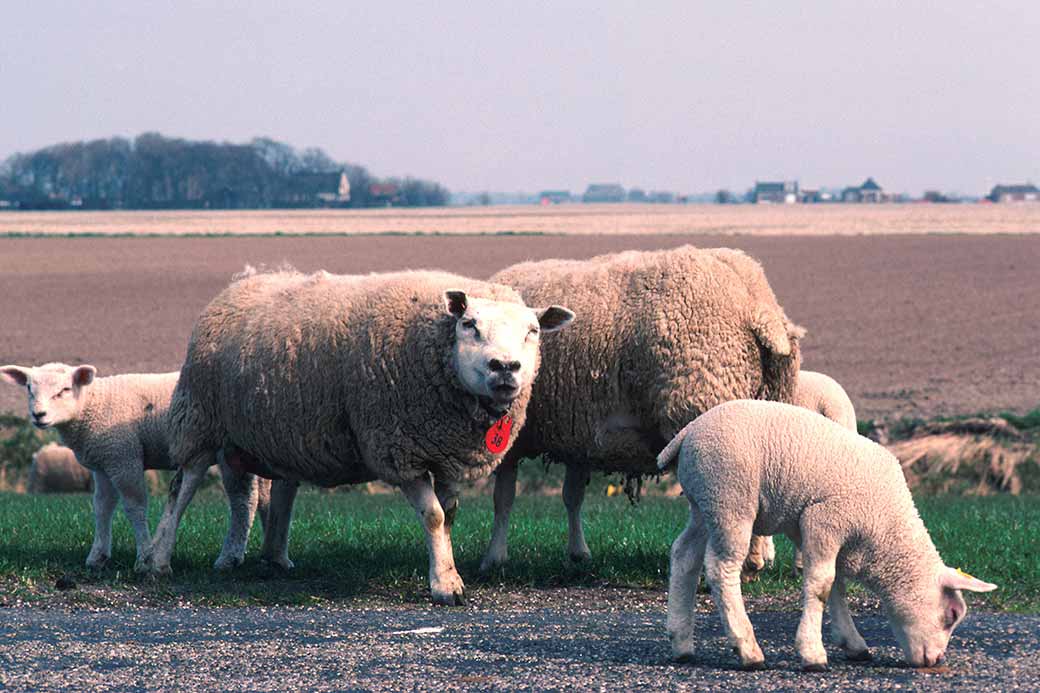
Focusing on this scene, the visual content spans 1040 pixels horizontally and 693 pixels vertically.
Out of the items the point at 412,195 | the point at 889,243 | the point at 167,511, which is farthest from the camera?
the point at 412,195

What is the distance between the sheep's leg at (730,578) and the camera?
742 cm

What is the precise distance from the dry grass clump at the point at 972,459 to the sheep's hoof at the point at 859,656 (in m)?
12.6

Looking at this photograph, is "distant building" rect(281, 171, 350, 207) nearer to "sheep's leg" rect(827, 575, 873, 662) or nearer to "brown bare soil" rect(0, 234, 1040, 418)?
"brown bare soil" rect(0, 234, 1040, 418)

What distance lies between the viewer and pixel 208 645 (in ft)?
26.0

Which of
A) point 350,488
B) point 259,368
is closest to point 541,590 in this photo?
point 259,368

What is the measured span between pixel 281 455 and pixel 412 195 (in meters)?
168

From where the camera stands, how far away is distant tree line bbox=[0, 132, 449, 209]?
15238cm

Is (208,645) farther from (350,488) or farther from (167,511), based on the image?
(350,488)

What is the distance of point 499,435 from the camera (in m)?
9.77

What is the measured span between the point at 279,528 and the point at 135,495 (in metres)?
1.48

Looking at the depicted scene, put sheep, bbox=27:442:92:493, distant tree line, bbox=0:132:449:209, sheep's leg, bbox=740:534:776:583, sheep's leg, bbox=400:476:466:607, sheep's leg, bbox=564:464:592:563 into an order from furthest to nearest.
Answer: distant tree line, bbox=0:132:449:209 < sheep, bbox=27:442:92:493 < sheep's leg, bbox=564:464:592:563 < sheep's leg, bbox=740:534:776:583 < sheep's leg, bbox=400:476:466:607

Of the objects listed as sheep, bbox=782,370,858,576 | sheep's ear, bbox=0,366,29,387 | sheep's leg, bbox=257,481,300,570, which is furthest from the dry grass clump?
sheep's ear, bbox=0,366,29,387

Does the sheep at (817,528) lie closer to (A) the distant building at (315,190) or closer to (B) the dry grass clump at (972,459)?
(B) the dry grass clump at (972,459)

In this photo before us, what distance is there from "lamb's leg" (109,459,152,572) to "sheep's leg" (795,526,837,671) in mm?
6060
